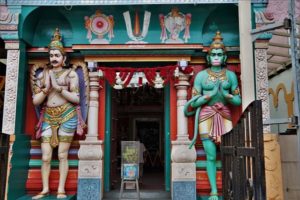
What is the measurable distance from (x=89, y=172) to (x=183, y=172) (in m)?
1.59

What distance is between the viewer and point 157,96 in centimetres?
1162

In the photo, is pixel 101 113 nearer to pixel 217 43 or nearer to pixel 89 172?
pixel 89 172

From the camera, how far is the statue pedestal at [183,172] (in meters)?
5.57

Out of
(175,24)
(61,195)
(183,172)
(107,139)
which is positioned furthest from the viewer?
A: (107,139)

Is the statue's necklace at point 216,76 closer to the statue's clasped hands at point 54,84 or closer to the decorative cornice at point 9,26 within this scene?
the statue's clasped hands at point 54,84

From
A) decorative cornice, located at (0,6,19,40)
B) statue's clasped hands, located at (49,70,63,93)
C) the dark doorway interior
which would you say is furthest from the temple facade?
the dark doorway interior

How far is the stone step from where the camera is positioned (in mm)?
5770

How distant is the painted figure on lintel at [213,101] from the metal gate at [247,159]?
9.45 ft

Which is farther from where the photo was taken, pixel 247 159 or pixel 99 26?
pixel 99 26

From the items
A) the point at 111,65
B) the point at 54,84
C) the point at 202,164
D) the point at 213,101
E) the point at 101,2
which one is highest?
the point at 101,2

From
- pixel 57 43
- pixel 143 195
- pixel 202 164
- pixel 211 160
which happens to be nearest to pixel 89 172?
pixel 143 195

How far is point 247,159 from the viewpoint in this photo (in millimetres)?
2203

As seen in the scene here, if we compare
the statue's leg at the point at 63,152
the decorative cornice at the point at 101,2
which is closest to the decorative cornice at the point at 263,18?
the decorative cornice at the point at 101,2

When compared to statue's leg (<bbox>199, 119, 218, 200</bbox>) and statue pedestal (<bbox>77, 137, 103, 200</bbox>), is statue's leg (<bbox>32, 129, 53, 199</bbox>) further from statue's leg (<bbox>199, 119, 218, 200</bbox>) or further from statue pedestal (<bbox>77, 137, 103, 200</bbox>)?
statue's leg (<bbox>199, 119, 218, 200</bbox>)
